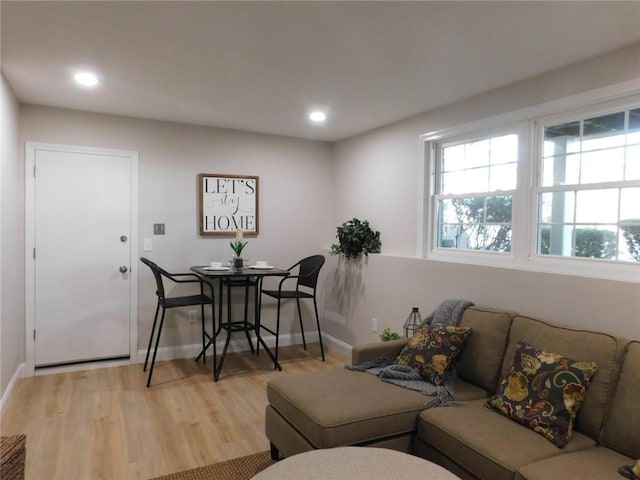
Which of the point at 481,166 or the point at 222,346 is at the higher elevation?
the point at 481,166

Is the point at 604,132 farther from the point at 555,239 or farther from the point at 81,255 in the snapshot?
the point at 81,255

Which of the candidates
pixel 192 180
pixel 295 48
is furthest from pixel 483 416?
pixel 192 180

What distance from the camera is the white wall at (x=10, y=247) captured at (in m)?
2.97

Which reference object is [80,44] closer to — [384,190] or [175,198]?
[175,198]

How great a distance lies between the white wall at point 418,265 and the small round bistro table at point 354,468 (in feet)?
4.62

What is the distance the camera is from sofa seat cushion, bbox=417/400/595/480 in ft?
5.73

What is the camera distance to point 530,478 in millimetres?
1604

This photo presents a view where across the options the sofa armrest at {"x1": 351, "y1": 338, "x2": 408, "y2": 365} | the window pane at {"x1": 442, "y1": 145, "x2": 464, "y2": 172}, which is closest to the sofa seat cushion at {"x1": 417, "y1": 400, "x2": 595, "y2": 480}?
the sofa armrest at {"x1": 351, "y1": 338, "x2": 408, "y2": 365}

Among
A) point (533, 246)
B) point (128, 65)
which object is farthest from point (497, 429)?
point (128, 65)

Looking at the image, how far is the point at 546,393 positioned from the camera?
78.6 inches

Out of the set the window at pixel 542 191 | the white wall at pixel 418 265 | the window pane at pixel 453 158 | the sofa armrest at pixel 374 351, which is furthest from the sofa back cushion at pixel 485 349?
the window pane at pixel 453 158

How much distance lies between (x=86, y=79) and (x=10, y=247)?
136cm

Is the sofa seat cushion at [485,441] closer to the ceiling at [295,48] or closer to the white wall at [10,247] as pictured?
the ceiling at [295,48]

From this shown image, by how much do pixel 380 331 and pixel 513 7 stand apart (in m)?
2.85
